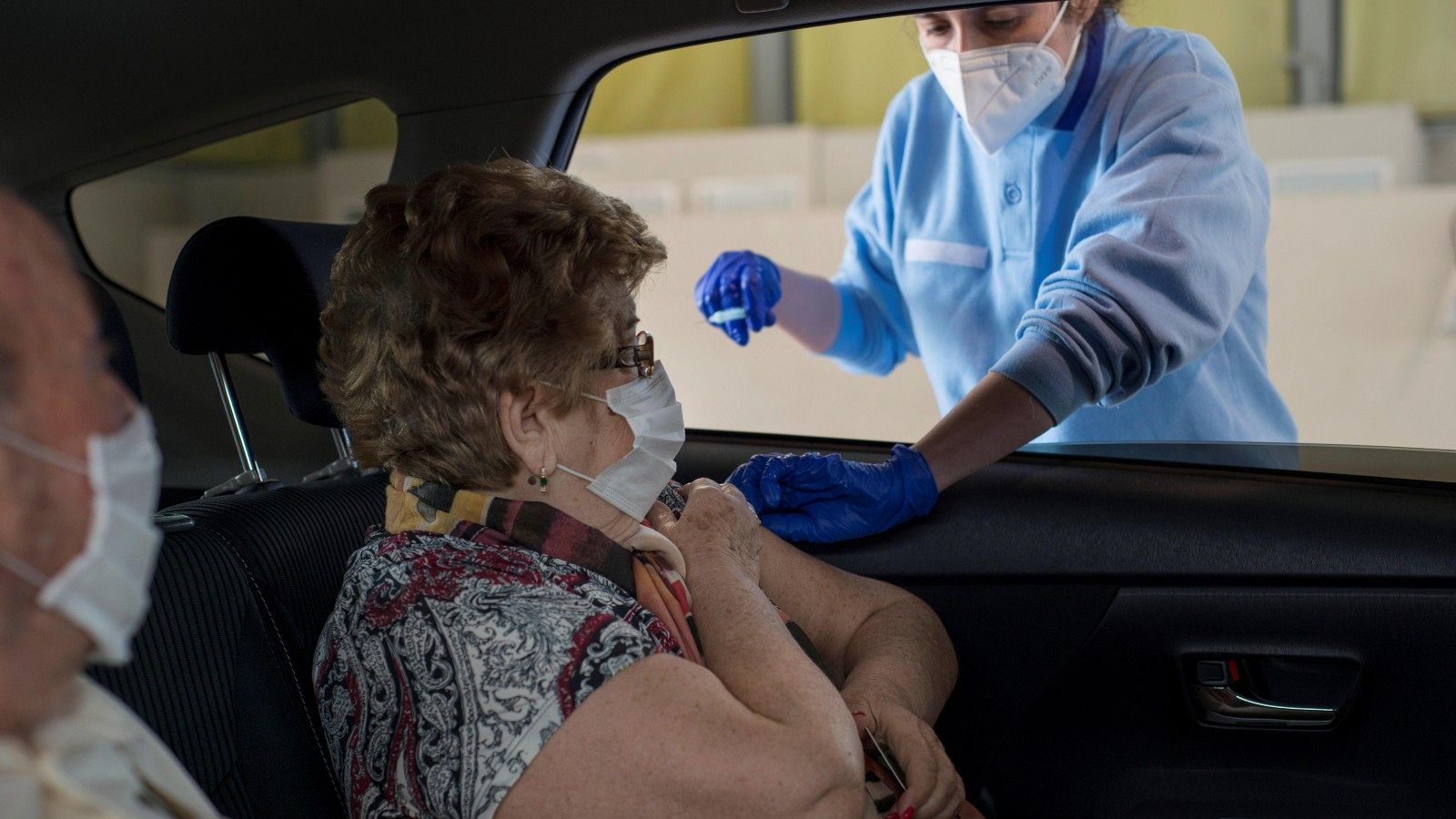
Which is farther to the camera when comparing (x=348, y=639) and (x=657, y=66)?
(x=657, y=66)

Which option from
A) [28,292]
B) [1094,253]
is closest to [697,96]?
[1094,253]

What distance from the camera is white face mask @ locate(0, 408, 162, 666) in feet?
2.15

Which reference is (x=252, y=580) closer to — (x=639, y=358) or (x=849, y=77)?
(x=639, y=358)

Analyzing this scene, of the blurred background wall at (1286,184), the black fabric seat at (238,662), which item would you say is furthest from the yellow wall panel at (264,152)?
the black fabric seat at (238,662)

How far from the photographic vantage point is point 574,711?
1135mm

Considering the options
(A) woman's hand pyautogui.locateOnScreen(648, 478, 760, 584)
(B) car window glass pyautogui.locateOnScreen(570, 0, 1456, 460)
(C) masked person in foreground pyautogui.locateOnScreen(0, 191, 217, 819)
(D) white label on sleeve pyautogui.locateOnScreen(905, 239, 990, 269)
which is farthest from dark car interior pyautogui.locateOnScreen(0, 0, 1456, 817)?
(B) car window glass pyautogui.locateOnScreen(570, 0, 1456, 460)

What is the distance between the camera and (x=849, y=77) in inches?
260

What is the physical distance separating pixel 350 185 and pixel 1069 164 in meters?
5.68

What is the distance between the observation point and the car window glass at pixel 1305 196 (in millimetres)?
6258

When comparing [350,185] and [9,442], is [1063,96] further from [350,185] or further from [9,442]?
[350,185]

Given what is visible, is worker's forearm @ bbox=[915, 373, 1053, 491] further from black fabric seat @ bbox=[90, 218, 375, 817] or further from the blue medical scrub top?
black fabric seat @ bbox=[90, 218, 375, 817]

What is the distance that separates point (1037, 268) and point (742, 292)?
50 cm

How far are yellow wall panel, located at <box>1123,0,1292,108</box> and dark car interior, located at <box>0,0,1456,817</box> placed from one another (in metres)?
5.12

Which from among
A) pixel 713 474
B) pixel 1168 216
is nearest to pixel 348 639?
pixel 713 474
